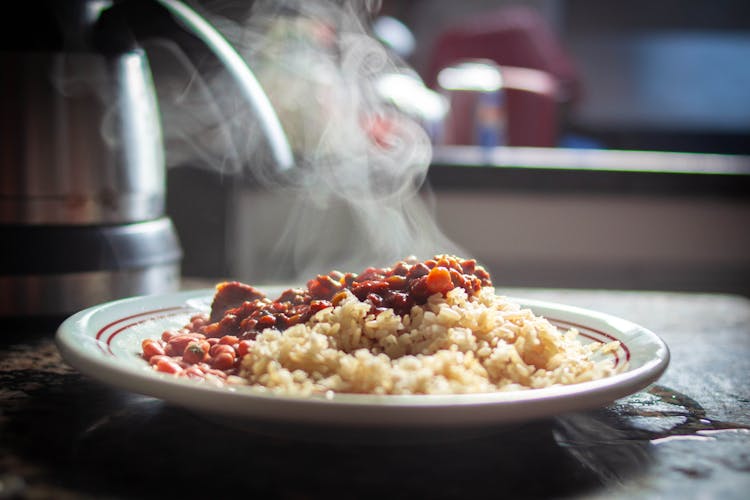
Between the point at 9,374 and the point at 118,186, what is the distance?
0.34 m

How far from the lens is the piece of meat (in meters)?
0.95

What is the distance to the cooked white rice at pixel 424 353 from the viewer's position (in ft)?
2.13

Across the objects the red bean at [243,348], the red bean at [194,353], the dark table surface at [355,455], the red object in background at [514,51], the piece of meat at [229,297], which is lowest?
the dark table surface at [355,455]

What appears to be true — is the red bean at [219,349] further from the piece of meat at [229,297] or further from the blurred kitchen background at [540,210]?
the blurred kitchen background at [540,210]

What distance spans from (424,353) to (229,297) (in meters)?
0.31

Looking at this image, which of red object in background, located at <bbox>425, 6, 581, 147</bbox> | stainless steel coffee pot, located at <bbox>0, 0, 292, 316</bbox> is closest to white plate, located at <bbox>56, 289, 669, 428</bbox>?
stainless steel coffee pot, located at <bbox>0, 0, 292, 316</bbox>

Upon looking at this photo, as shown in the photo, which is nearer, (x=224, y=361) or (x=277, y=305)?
(x=224, y=361)

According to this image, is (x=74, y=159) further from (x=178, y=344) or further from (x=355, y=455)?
(x=355, y=455)

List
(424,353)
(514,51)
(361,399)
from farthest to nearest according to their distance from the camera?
(514,51) → (424,353) → (361,399)

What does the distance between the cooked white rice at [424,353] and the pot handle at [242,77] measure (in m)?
0.25

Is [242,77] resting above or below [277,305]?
above

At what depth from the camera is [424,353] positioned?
0.74 meters

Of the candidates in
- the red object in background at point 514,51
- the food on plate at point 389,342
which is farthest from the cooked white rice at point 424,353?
the red object in background at point 514,51

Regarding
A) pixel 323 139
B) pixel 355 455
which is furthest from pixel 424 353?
pixel 323 139
